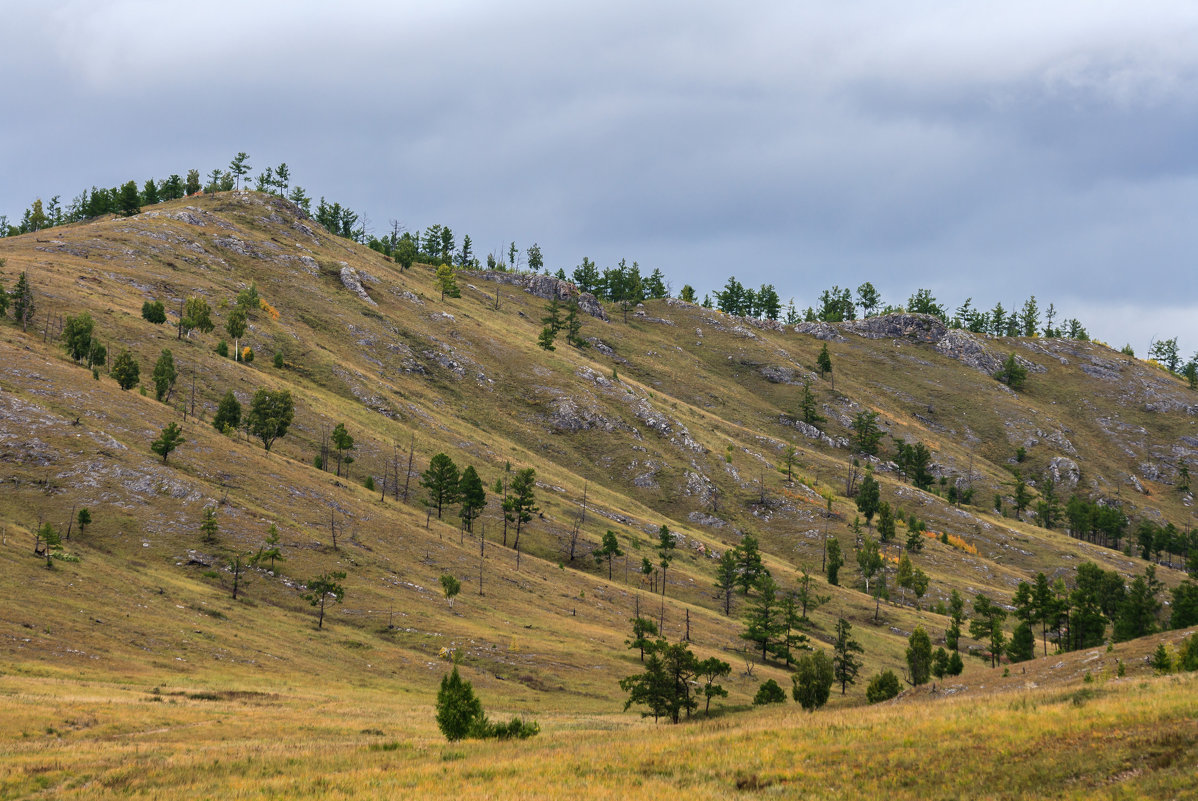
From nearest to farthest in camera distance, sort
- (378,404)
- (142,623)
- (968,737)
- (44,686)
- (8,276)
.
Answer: (968,737)
(44,686)
(142,623)
(8,276)
(378,404)

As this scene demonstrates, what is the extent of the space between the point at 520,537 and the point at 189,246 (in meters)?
130

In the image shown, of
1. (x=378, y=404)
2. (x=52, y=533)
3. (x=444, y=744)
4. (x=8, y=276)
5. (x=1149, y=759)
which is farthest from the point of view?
(x=378, y=404)

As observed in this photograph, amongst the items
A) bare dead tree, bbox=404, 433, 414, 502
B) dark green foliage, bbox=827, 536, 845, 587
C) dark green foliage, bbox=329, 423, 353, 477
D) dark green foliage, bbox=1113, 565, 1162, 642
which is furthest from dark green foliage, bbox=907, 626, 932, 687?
dark green foliage, bbox=329, 423, 353, 477

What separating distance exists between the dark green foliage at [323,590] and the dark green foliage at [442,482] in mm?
31629

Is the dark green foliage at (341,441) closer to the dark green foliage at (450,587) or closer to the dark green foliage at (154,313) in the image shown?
the dark green foliage at (450,587)

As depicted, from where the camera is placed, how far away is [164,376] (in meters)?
108

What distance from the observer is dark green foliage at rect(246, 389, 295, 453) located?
359 ft

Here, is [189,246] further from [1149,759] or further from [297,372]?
[1149,759]

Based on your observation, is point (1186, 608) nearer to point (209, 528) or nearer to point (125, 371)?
point (209, 528)

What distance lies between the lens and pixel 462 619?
8200cm

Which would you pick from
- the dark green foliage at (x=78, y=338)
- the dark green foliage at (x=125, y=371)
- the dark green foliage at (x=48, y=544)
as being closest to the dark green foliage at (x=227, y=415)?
the dark green foliage at (x=125, y=371)

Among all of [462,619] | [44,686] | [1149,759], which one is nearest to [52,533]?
[44,686]

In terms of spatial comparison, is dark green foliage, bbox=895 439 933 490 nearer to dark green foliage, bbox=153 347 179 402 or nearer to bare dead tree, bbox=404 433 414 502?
bare dead tree, bbox=404 433 414 502

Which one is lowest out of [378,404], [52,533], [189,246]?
[52,533]
